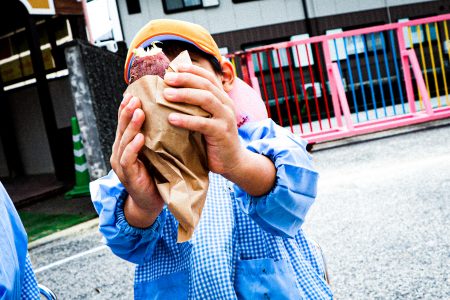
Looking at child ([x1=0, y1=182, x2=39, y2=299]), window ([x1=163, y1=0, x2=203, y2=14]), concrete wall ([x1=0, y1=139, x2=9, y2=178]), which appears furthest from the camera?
window ([x1=163, y1=0, x2=203, y2=14])

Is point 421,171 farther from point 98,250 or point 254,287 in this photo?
point 254,287

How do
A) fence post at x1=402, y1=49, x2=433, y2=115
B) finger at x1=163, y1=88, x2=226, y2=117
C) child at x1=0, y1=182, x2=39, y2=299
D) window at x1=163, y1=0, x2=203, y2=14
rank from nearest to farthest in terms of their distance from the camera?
finger at x1=163, y1=88, x2=226, y2=117 < child at x1=0, y1=182, x2=39, y2=299 < fence post at x1=402, y1=49, x2=433, y2=115 < window at x1=163, y1=0, x2=203, y2=14

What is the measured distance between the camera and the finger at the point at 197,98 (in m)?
0.73

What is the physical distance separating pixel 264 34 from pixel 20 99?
8741 millimetres

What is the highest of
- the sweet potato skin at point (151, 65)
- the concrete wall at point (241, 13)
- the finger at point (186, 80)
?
the concrete wall at point (241, 13)

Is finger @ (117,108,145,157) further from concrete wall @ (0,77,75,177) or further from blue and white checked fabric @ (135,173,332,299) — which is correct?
concrete wall @ (0,77,75,177)

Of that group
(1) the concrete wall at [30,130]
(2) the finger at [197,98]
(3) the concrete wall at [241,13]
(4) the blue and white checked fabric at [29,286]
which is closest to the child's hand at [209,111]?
(2) the finger at [197,98]

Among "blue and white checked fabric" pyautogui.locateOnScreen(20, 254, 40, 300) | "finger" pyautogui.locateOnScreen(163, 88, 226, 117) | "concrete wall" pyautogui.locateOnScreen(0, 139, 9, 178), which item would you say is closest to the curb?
"blue and white checked fabric" pyautogui.locateOnScreen(20, 254, 40, 300)

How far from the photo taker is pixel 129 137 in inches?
30.5

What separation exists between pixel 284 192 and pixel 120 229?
41 centimetres

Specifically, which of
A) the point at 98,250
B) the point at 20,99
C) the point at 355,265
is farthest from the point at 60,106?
the point at 355,265

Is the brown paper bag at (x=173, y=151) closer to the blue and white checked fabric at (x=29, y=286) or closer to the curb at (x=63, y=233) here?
the blue and white checked fabric at (x=29, y=286)

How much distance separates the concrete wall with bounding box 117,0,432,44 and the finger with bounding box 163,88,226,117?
48.7 feet

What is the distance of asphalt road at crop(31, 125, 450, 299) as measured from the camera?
208cm
